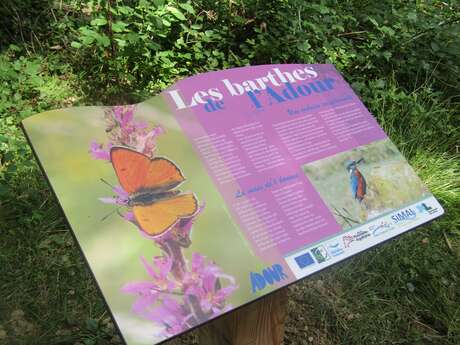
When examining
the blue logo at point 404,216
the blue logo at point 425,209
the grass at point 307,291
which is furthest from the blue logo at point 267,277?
the grass at point 307,291


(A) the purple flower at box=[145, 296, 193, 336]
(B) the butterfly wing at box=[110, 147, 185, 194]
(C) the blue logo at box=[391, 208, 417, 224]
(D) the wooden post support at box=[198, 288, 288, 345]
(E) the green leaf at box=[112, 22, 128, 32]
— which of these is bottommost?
(D) the wooden post support at box=[198, 288, 288, 345]

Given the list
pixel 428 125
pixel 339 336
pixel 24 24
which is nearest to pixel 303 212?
pixel 339 336

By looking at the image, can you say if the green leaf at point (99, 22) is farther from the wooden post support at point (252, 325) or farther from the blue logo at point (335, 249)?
the blue logo at point (335, 249)

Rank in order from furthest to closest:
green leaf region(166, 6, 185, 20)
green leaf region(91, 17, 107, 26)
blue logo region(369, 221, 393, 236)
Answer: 1. green leaf region(166, 6, 185, 20)
2. green leaf region(91, 17, 107, 26)
3. blue logo region(369, 221, 393, 236)

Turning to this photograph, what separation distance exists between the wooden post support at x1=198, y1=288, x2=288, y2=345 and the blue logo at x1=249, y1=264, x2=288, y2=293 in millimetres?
231

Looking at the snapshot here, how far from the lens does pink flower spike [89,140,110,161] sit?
131 cm

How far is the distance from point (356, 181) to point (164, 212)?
2.08 ft

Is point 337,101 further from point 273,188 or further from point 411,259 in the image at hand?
point 411,259

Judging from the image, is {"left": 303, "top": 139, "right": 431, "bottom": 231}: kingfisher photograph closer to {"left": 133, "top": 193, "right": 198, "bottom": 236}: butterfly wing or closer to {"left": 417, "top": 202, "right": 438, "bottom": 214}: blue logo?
{"left": 417, "top": 202, "right": 438, "bottom": 214}: blue logo

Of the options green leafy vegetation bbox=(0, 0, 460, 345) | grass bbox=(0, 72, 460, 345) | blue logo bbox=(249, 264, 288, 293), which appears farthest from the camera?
green leafy vegetation bbox=(0, 0, 460, 345)

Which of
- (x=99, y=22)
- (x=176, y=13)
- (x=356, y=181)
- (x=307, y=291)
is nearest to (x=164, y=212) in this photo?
(x=356, y=181)

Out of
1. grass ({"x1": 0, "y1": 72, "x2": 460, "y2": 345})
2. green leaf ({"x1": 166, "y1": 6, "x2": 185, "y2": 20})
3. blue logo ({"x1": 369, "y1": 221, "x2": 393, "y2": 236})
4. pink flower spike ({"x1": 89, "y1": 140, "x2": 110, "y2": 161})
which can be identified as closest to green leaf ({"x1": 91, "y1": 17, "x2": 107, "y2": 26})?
green leaf ({"x1": 166, "y1": 6, "x2": 185, "y2": 20})

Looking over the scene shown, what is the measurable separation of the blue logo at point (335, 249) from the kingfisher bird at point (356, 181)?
190mm

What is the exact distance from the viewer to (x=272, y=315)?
1555mm
